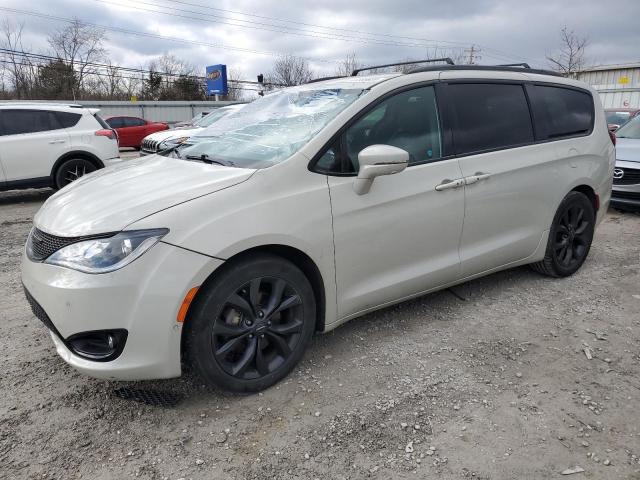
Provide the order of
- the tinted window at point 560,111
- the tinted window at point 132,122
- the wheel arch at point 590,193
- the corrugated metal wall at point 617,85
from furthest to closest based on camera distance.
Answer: the corrugated metal wall at point 617,85 < the tinted window at point 132,122 < the wheel arch at point 590,193 < the tinted window at point 560,111

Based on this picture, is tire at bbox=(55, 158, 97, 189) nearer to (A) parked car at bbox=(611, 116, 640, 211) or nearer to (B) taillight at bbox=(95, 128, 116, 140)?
(B) taillight at bbox=(95, 128, 116, 140)

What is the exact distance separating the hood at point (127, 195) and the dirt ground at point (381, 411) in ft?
3.17

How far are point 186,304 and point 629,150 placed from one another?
7.45 metres

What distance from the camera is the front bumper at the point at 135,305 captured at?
221cm

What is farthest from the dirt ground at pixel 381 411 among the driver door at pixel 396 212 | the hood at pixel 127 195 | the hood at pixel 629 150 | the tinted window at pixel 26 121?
the tinted window at pixel 26 121

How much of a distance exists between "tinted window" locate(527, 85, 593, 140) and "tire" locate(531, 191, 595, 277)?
1.85 ft

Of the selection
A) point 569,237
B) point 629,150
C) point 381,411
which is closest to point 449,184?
point 381,411

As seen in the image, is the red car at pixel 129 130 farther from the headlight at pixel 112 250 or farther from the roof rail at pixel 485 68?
the headlight at pixel 112 250

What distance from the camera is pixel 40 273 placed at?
2424 mm

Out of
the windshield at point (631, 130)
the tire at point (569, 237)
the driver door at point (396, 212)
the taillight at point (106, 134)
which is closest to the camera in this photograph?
the driver door at point (396, 212)

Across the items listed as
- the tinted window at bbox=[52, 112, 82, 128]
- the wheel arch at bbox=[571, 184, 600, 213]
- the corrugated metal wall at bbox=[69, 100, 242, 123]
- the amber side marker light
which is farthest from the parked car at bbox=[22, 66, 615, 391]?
the corrugated metal wall at bbox=[69, 100, 242, 123]

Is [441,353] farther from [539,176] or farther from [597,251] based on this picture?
[597,251]

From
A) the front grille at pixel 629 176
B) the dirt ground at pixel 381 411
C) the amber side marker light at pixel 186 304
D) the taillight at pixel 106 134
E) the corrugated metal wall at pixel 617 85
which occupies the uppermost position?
the corrugated metal wall at pixel 617 85

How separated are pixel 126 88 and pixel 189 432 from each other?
4225cm
